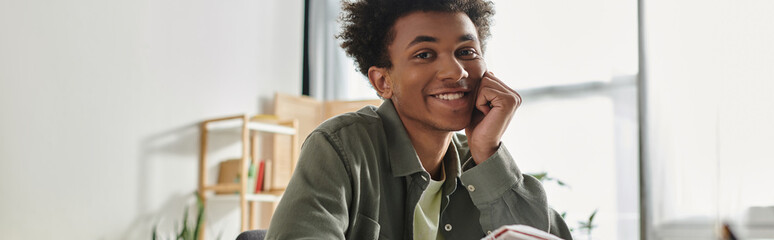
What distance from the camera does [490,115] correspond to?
1.21 m

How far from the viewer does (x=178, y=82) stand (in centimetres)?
390

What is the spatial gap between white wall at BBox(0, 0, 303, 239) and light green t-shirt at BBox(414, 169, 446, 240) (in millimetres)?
2530

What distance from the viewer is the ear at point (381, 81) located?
1.28 metres

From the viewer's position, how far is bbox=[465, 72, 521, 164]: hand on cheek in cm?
121

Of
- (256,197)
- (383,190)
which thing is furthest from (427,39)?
(256,197)

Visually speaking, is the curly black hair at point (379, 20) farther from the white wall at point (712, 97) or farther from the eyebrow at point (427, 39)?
the white wall at point (712, 97)

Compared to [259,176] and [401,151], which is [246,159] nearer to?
[259,176]

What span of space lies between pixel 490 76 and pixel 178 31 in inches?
119

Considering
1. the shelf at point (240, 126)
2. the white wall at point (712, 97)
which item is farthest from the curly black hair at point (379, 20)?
the shelf at point (240, 126)

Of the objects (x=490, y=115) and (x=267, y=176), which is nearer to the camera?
(x=490, y=115)

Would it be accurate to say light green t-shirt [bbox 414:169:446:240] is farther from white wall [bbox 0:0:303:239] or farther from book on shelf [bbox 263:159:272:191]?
book on shelf [bbox 263:159:272:191]

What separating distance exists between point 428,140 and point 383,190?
0.16 m

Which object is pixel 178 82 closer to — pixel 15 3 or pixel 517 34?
pixel 15 3

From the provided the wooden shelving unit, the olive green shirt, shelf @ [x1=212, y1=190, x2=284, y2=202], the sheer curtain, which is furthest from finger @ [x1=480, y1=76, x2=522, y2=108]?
the sheer curtain
